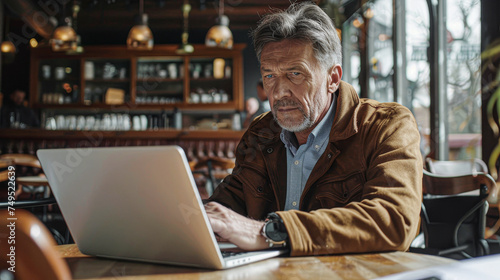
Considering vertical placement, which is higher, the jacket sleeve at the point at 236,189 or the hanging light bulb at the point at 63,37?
the hanging light bulb at the point at 63,37

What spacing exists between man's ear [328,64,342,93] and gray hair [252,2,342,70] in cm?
3

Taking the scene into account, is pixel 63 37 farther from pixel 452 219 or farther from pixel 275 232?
pixel 275 232

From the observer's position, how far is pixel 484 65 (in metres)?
2.81

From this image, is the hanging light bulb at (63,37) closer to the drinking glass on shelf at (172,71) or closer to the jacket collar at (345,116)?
the drinking glass on shelf at (172,71)

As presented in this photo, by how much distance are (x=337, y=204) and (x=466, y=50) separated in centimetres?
279

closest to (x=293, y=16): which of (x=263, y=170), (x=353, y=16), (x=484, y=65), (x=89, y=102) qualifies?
(x=263, y=170)

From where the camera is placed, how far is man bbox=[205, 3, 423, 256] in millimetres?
905

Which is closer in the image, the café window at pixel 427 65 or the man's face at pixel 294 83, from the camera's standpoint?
the man's face at pixel 294 83

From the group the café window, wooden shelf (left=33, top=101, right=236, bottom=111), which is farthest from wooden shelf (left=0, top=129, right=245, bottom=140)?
wooden shelf (left=33, top=101, right=236, bottom=111)

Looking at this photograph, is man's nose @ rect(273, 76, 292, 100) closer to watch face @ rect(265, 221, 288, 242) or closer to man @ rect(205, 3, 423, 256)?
man @ rect(205, 3, 423, 256)

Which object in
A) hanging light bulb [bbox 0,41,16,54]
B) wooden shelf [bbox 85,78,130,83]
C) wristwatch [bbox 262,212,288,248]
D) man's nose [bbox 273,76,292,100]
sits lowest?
Answer: wristwatch [bbox 262,212,288,248]

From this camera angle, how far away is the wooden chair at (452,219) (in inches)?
82.1

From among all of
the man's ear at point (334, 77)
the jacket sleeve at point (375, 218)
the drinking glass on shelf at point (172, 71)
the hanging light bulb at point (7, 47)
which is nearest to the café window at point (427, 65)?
the man's ear at point (334, 77)

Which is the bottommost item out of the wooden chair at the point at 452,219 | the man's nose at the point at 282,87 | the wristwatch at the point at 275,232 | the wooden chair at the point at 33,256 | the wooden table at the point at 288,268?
the wooden chair at the point at 452,219
